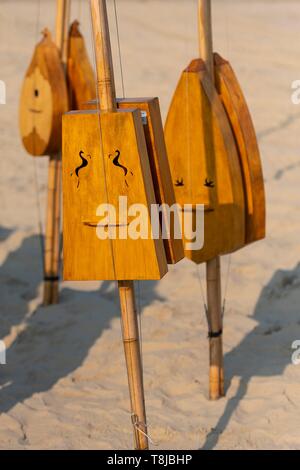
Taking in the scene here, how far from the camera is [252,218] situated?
479 cm

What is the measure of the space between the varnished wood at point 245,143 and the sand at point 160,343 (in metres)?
0.78

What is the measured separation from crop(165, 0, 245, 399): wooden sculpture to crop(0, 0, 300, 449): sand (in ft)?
2.49

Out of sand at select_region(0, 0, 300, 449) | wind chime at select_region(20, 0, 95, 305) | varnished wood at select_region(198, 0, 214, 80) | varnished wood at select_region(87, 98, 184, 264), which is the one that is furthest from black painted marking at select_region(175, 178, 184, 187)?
wind chime at select_region(20, 0, 95, 305)

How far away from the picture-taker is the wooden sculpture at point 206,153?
15.1 feet

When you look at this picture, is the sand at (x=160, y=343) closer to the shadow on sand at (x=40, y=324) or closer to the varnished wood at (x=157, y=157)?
the shadow on sand at (x=40, y=324)

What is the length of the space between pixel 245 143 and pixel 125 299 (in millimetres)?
1131

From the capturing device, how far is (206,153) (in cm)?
461

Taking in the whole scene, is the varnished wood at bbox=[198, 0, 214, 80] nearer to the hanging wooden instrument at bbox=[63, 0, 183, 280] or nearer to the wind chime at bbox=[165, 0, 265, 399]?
the wind chime at bbox=[165, 0, 265, 399]

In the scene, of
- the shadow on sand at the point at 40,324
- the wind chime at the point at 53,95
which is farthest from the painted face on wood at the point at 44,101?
the shadow on sand at the point at 40,324

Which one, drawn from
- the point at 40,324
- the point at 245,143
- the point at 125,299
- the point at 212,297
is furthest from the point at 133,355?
the point at 40,324

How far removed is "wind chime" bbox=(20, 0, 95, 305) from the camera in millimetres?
5949
